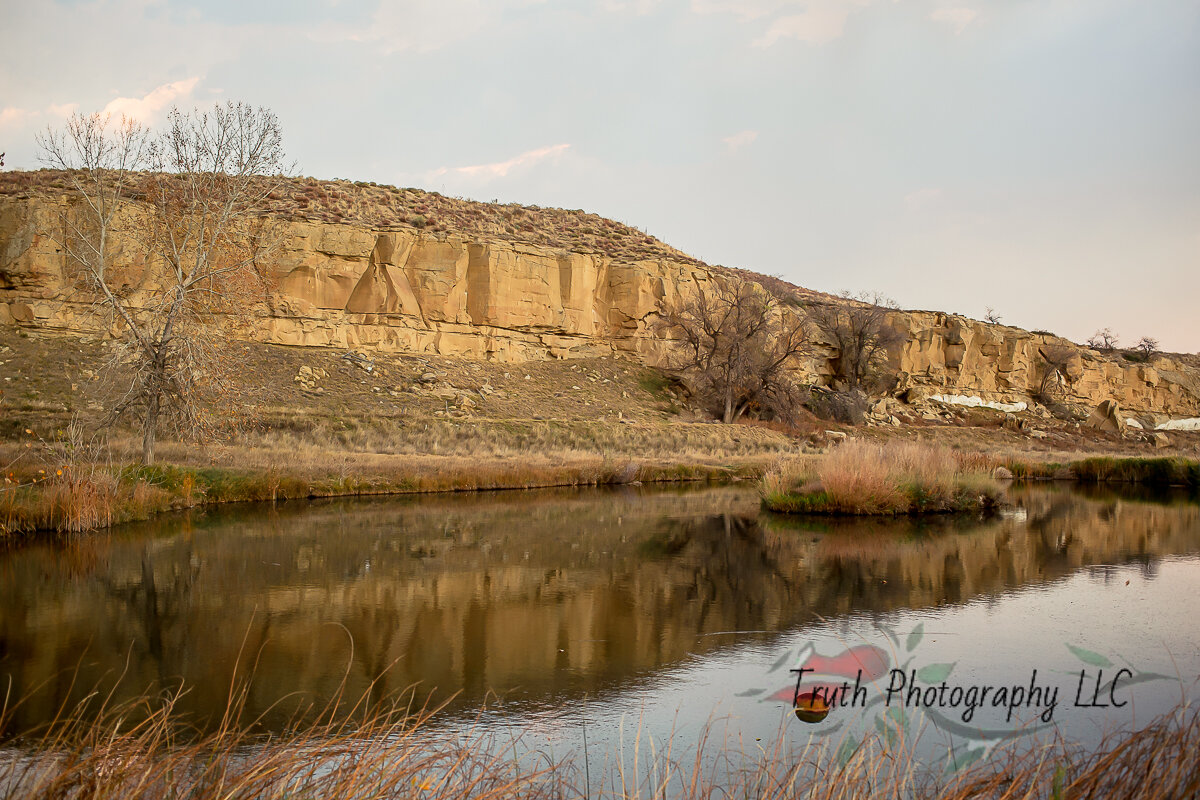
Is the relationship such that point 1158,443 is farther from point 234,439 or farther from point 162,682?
point 162,682

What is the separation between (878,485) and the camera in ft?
58.0

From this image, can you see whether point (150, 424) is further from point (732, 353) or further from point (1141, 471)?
point (1141, 471)

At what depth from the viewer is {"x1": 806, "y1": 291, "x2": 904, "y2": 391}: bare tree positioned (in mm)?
48875

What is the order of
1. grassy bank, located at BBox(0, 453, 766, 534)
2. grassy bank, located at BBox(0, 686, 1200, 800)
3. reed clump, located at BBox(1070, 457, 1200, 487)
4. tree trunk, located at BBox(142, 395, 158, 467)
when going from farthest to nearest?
reed clump, located at BBox(1070, 457, 1200, 487) → tree trunk, located at BBox(142, 395, 158, 467) → grassy bank, located at BBox(0, 453, 766, 534) → grassy bank, located at BBox(0, 686, 1200, 800)

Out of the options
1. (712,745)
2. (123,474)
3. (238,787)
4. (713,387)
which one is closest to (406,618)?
(712,745)

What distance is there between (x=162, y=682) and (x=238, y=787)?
14.4ft

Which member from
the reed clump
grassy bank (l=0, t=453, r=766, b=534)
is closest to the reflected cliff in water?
grassy bank (l=0, t=453, r=766, b=534)

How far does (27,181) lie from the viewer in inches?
1548

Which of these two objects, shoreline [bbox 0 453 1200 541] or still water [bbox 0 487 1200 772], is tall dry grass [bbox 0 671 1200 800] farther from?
shoreline [bbox 0 453 1200 541]

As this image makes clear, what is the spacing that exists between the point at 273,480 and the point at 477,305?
2381cm

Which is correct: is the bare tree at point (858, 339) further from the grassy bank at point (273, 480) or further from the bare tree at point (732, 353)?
the grassy bank at point (273, 480)

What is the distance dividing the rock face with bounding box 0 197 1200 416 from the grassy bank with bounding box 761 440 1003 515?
2473 centimetres

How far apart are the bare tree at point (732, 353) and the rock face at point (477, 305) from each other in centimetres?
342

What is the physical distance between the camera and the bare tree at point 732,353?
137ft
